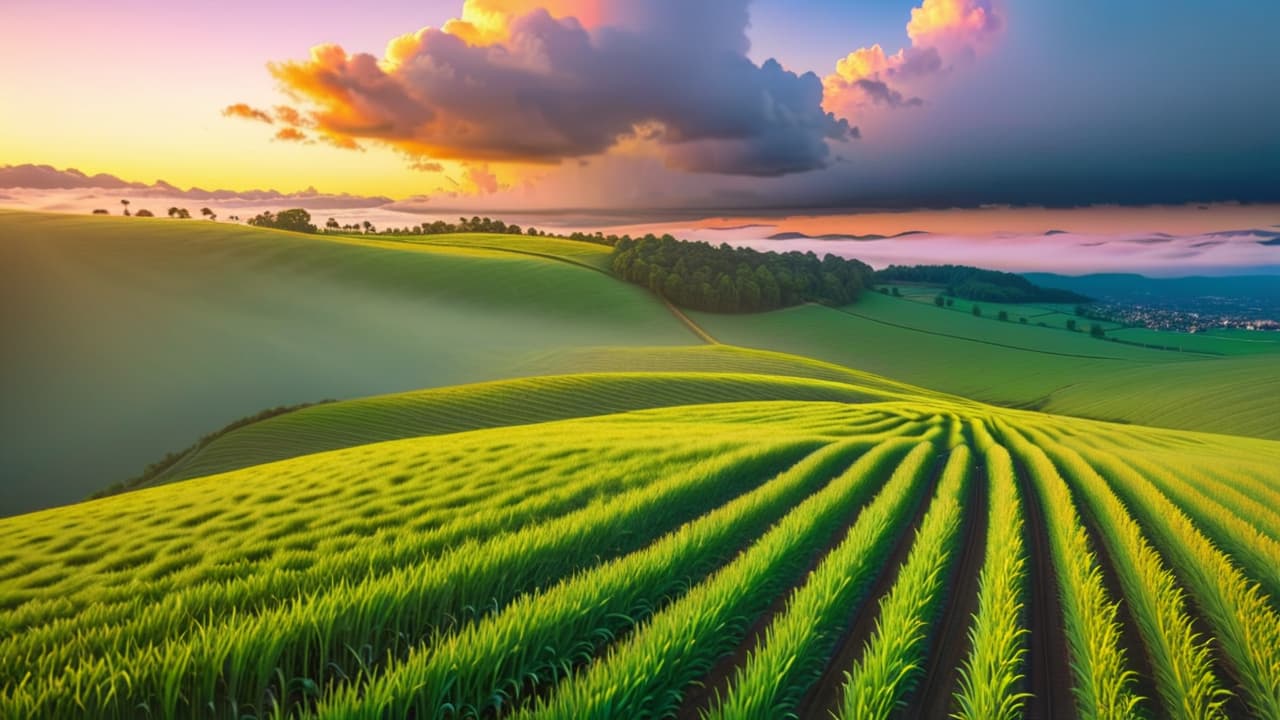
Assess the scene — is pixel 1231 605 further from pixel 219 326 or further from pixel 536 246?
pixel 536 246

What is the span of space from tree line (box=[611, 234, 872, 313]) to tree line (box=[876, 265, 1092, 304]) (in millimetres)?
36351

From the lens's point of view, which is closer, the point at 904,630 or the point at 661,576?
the point at 904,630

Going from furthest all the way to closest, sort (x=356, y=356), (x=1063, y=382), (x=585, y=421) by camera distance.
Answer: (x=1063, y=382)
(x=356, y=356)
(x=585, y=421)

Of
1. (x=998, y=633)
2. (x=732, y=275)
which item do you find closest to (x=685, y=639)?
(x=998, y=633)

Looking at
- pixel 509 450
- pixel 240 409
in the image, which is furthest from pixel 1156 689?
pixel 240 409

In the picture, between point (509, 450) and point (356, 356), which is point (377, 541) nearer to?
point (509, 450)

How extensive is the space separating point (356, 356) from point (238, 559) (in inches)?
2041

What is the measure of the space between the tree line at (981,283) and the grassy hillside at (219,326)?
294ft

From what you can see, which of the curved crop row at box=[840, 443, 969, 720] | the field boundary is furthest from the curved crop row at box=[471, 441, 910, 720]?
the field boundary

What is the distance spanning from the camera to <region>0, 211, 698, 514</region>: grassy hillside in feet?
117

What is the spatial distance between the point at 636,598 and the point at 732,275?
10608 centimetres

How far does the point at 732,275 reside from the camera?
10981cm

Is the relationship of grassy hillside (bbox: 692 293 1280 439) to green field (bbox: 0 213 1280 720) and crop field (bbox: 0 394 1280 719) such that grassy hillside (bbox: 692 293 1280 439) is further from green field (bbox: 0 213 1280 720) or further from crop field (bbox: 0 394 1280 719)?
crop field (bbox: 0 394 1280 719)

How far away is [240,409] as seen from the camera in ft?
129
